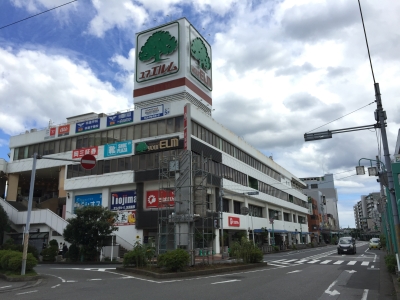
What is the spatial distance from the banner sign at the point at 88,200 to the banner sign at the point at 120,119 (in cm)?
820

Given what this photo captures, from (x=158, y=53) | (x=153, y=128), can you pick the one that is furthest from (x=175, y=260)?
(x=158, y=53)

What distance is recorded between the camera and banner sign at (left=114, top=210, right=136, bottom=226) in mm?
34531

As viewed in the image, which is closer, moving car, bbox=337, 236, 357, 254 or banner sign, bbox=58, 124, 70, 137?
moving car, bbox=337, 236, 357, 254

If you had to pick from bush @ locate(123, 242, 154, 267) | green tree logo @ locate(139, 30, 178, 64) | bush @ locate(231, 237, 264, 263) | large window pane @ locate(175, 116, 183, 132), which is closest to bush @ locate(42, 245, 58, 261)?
bush @ locate(123, 242, 154, 267)

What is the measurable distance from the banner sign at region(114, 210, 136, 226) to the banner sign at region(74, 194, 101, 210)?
10.5 feet

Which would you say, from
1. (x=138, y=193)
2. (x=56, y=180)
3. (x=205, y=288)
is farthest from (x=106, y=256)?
(x=56, y=180)

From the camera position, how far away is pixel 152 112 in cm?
3525

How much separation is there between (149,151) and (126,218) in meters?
7.49

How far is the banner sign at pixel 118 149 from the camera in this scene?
3556 cm

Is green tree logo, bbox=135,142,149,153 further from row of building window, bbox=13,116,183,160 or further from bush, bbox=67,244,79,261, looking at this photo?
bush, bbox=67,244,79,261

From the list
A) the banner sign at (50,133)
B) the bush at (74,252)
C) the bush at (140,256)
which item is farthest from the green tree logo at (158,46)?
the bush at (140,256)

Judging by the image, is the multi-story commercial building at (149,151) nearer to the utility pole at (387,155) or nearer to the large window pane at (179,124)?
the large window pane at (179,124)

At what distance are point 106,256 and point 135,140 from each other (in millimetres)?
12187

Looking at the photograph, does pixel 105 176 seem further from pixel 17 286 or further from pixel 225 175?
pixel 17 286
